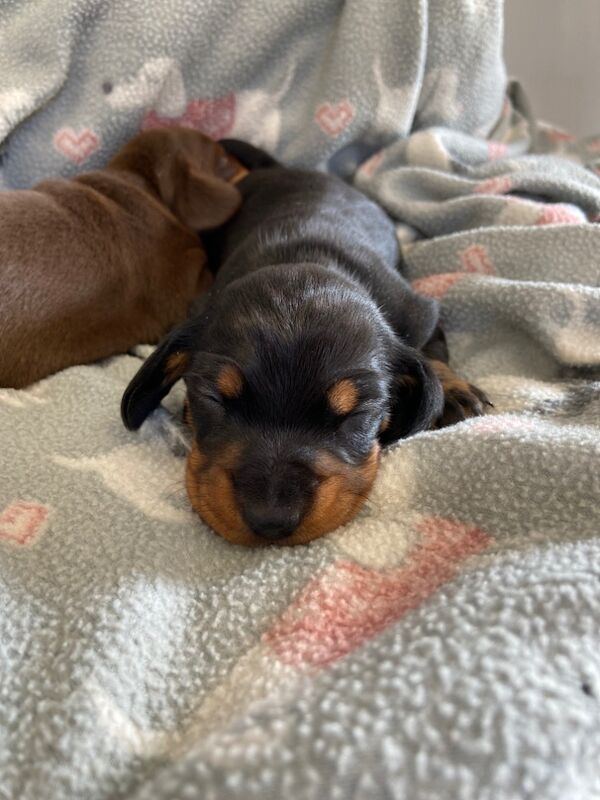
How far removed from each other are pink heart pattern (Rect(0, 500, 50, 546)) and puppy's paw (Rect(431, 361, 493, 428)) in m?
0.81

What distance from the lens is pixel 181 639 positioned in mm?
991

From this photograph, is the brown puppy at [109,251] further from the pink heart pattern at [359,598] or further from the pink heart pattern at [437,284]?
the pink heart pattern at [359,598]

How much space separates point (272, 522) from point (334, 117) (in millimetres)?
1800

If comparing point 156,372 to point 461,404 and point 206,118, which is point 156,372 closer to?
point 461,404

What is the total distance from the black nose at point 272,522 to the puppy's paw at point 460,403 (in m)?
0.50

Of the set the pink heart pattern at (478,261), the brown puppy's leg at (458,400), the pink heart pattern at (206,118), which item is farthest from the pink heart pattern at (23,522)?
the pink heart pattern at (206,118)

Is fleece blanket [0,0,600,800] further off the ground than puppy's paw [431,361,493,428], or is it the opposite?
fleece blanket [0,0,600,800]

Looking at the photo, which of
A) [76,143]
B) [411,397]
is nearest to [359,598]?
[411,397]

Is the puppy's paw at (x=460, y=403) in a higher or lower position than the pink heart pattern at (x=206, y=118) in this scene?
Result: lower

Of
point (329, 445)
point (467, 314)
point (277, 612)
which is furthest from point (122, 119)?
point (277, 612)

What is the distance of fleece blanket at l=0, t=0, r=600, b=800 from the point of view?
0.72 meters

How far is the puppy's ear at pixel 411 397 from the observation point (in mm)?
1368

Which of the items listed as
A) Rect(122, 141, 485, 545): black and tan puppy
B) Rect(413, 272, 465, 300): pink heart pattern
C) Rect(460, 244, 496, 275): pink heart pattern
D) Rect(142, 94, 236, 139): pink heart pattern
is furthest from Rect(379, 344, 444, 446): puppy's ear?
Rect(142, 94, 236, 139): pink heart pattern

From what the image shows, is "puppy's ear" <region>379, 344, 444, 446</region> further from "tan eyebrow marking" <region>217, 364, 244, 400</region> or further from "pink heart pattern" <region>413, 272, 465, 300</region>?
"pink heart pattern" <region>413, 272, 465, 300</region>
